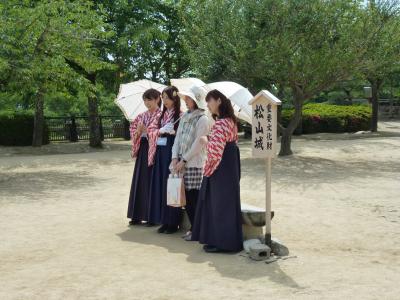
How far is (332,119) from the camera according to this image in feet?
85.7

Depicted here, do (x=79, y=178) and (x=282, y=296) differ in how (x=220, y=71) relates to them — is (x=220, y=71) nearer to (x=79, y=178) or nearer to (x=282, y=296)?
(x=79, y=178)

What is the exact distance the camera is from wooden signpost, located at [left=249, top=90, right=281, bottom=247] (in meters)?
5.98

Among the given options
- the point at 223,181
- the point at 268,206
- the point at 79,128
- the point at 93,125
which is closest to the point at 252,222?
the point at 268,206

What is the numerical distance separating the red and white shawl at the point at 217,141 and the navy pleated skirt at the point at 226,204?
66mm

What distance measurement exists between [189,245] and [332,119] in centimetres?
2072

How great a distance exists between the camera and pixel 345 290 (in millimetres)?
4738

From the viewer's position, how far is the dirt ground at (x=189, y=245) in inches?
192

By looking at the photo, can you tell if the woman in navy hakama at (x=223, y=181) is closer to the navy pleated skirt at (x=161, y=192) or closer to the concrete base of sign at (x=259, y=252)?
the concrete base of sign at (x=259, y=252)

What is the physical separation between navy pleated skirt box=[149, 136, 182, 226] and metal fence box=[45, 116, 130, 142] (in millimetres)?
14901

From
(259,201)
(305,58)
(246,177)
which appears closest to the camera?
(259,201)

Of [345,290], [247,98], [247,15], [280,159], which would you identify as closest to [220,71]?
[247,15]

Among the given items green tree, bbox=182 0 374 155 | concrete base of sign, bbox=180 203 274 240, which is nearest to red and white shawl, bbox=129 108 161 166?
concrete base of sign, bbox=180 203 274 240

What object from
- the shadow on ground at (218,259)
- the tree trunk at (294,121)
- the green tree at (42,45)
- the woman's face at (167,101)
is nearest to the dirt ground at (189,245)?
the shadow on ground at (218,259)

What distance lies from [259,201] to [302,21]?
6.43 meters
